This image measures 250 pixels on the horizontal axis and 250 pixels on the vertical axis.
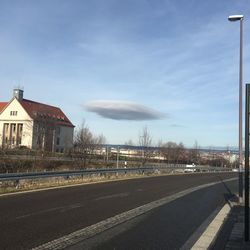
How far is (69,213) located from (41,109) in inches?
4545

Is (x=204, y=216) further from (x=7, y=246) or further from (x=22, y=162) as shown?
(x=22, y=162)

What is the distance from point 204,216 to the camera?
13.6m

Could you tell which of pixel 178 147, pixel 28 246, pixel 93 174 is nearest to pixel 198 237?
pixel 28 246

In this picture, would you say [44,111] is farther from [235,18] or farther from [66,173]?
[235,18]

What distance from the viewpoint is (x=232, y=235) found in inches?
392

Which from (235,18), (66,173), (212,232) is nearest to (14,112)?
(66,173)

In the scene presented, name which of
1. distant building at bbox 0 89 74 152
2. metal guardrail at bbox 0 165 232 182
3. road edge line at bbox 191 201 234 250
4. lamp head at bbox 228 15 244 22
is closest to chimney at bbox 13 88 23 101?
distant building at bbox 0 89 74 152

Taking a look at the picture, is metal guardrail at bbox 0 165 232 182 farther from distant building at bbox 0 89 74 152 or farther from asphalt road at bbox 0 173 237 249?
distant building at bbox 0 89 74 152

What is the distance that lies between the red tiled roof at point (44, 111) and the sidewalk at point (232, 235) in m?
97.4

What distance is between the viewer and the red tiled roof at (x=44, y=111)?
11788 cm

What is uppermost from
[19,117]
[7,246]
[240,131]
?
[19,117]

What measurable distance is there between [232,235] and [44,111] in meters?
119

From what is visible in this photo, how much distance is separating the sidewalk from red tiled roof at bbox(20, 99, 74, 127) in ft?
320

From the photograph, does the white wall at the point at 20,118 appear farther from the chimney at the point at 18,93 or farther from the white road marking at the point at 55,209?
the white road marking at the point at 55,209
